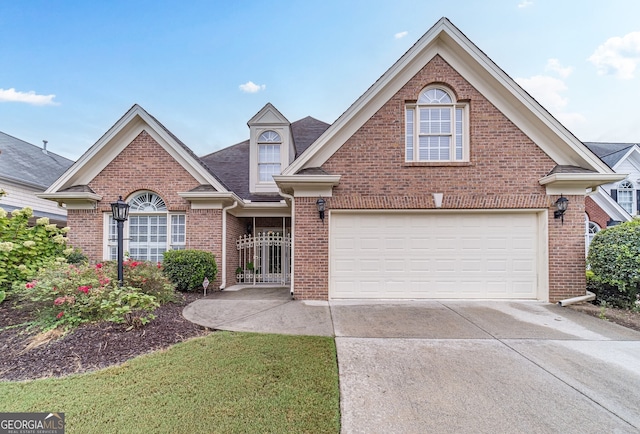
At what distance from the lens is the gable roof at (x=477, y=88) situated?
23.4 feet

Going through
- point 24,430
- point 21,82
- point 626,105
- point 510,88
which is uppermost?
point 21,82

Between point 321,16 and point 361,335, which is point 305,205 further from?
point 321,16

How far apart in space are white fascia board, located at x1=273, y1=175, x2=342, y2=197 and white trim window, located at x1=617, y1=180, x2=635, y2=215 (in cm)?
1646

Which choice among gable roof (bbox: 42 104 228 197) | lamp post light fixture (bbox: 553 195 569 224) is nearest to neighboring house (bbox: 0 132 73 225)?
gable roof (bbox: 42 104 228 197)

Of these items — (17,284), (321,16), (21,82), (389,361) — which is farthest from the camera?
(21,82)

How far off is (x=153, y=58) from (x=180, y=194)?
8.62 m

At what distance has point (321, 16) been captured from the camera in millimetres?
11086

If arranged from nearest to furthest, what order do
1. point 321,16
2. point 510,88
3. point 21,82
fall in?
1. point 510,88
2. point 321,16
3. point 21,82

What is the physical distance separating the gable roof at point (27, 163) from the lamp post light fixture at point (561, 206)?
65.1ft

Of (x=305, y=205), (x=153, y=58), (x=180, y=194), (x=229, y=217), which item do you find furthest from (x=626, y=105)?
(x=153, y=58)

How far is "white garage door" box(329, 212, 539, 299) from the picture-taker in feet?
24.5

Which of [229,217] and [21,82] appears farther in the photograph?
[21,82]

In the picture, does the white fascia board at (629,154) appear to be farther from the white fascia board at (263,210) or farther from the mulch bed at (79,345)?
the mulch bed at (79,345)

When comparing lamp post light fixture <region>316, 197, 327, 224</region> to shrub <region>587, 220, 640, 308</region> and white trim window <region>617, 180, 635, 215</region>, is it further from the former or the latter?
white trim window <region>617, 180, 635, 215</region>
